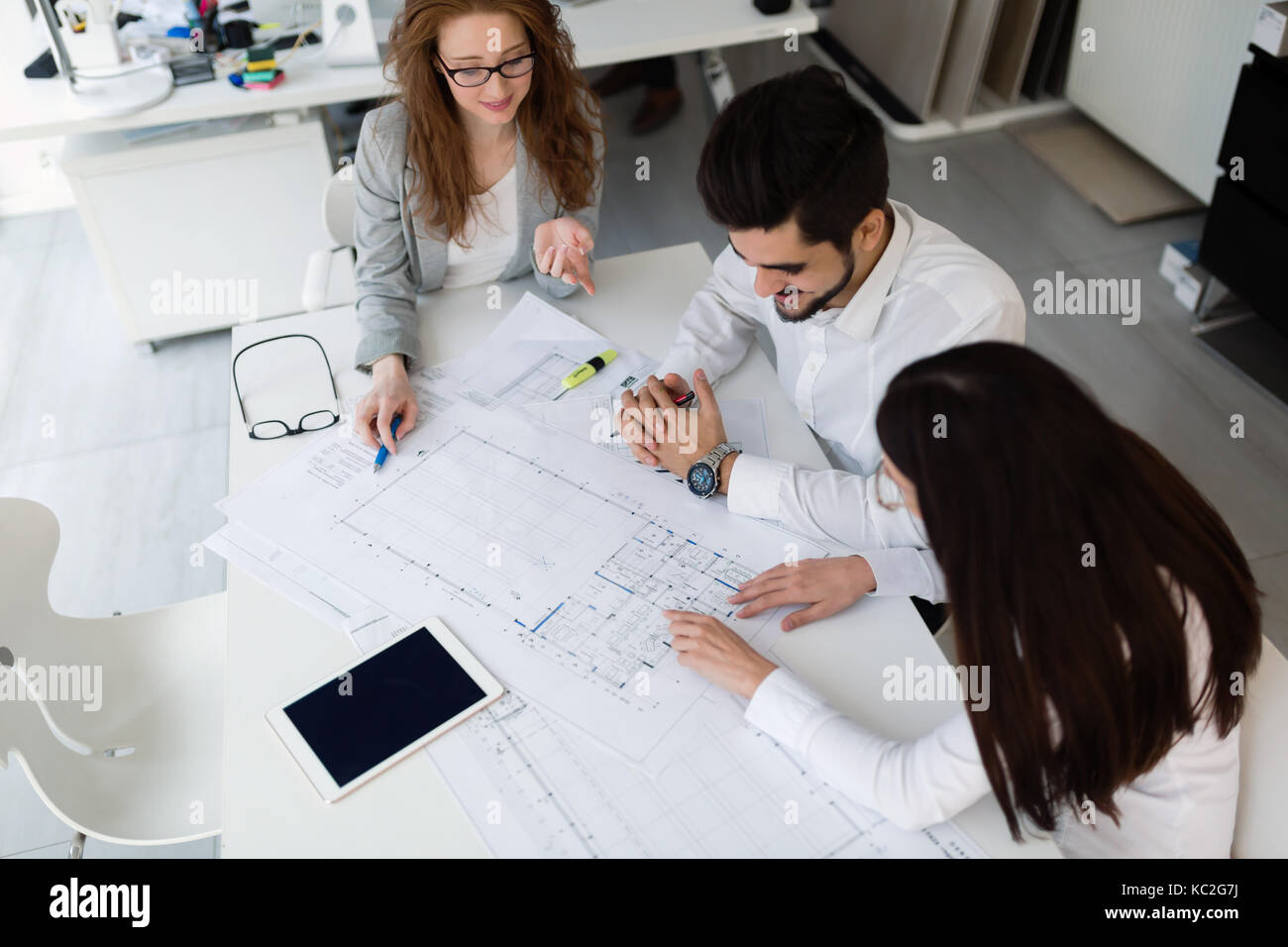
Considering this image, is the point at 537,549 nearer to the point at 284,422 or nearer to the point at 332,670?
the point at 332,670

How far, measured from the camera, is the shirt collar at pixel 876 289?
1499 mm

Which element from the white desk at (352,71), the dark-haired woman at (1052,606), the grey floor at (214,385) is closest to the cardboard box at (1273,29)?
the grey floor at (214,385)

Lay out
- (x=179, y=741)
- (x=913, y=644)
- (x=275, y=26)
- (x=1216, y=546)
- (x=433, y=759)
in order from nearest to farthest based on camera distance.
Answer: (x=1216, y=546), (x=433, y=759), (x=913, y=644), (x=179, y=741), (x=275, y=26)

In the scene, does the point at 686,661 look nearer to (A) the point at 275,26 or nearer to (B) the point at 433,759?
(B) the point at 433,759

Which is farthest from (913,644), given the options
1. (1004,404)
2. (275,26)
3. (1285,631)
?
(275,26)

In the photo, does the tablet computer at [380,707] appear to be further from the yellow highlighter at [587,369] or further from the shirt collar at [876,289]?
the shirt collar at [876,289]

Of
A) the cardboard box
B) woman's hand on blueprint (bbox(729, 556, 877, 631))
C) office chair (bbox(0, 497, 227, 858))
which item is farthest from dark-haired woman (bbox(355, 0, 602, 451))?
the cardboard box

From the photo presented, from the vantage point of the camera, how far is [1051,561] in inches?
37.8

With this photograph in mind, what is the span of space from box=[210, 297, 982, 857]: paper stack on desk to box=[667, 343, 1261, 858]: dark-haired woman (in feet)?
0.36

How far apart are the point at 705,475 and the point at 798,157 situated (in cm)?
46

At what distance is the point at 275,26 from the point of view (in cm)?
290

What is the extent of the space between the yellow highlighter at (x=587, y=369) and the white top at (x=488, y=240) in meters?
0.34

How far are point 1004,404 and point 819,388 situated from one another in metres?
0.69

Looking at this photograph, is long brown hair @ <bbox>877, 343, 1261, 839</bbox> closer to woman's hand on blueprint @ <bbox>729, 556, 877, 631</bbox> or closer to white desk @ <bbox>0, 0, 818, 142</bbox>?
woman's hand on blueprint @ <bbox>729, 556, 877, 631</bbox>
